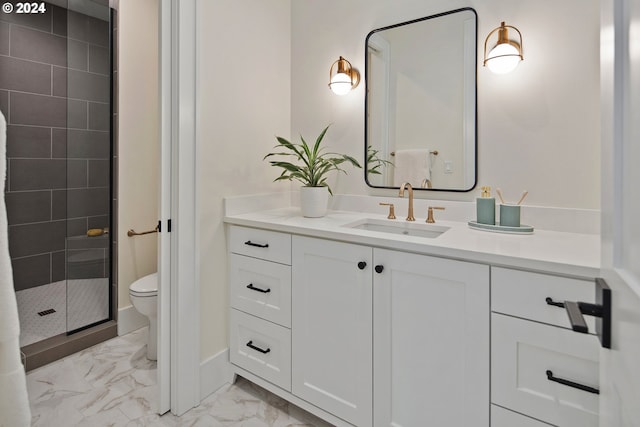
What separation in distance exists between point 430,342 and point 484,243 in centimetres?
40

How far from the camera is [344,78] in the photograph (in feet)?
6.68

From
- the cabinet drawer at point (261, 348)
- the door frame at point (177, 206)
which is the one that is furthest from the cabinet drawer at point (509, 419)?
the door frame at point (177, 206)

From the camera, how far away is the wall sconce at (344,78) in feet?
6.70

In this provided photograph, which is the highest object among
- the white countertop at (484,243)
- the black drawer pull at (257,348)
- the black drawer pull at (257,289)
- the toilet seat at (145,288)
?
the white countertop at (484,243)

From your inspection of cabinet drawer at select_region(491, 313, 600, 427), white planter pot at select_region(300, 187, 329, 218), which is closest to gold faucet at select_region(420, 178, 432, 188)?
white planter pot at select_region(300, 187, 329, 218)

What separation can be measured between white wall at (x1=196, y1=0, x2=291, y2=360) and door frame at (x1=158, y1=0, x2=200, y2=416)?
1.9 inches

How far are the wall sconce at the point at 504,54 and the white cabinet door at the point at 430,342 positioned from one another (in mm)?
940

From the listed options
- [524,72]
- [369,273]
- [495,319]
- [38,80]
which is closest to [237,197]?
[369,273]

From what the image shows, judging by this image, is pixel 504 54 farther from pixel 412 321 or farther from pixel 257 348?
pixel 257 348

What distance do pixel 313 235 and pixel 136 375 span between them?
132 cm

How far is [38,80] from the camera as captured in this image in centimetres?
257

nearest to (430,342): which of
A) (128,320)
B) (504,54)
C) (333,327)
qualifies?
(333,327)

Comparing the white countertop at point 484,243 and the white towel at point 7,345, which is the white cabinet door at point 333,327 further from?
the white towel at point 7,345

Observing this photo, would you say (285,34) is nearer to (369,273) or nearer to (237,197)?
(237,197)
